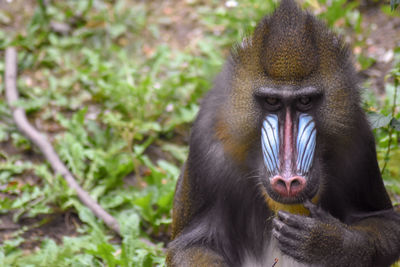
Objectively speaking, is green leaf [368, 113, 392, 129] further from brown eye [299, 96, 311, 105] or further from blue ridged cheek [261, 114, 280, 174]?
blue ridged cheek [261, 114, 280, 174]

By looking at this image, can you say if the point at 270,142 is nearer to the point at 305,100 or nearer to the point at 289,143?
the point at 289,143

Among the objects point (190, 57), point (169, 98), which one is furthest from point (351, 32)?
point (169, 98)

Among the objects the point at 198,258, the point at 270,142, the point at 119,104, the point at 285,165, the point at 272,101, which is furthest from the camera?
the point at 119,104

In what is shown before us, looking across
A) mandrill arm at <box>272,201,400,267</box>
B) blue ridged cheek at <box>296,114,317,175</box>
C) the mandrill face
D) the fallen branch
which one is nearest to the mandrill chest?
mandrill arm at <box>272,201,400,267</box>

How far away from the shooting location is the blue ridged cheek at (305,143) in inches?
112

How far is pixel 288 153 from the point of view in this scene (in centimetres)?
283

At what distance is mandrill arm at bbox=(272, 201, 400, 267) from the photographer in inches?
Result: 118

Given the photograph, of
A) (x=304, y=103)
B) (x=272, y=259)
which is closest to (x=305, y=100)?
(x=304, y=103)

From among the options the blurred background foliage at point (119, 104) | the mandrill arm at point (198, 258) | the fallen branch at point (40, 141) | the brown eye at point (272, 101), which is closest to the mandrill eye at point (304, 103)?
the brown eye at point (272, 101)

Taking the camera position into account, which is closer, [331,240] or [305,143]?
[305,143]

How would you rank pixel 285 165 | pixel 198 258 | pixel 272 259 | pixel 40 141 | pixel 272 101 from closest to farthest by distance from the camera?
pixel 285 165 → pixel 272 101 → pixel 198 258 → pixel 272 259 → pixel 40 141

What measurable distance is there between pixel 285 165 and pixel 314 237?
0.44 metres

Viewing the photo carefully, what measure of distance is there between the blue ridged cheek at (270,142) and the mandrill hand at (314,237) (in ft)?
0.82

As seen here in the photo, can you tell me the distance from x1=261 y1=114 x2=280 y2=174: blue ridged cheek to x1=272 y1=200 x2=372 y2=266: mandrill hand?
0.25m
